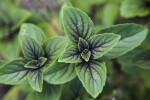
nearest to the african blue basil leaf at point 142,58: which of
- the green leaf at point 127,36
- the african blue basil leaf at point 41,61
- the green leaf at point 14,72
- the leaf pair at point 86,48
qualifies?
the green leaf at point 127,36

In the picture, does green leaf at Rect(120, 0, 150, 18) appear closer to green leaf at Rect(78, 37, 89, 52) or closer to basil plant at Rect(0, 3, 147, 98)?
basil plant at Rect(0, 3, 147, 98)

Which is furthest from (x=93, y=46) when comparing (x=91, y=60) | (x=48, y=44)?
(x=48, y=44)

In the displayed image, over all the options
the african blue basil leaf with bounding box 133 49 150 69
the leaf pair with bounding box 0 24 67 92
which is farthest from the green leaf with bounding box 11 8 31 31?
the african blue basil leaf with bounding box 133 49 150 69

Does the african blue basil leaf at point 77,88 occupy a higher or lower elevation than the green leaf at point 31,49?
lower

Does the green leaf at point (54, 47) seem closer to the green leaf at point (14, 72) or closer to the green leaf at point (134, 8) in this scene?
the green leaf at point (14, 72)

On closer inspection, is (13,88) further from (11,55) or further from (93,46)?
(93,46)

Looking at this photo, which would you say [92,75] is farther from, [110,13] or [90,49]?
[110,13]

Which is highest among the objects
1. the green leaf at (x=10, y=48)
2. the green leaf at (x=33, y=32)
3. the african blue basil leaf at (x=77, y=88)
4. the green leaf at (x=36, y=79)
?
the green leaf at (x=33, y=32)

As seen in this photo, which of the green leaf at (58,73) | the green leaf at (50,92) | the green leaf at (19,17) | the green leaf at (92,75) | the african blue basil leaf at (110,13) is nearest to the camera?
the green leaf at (92,75)
